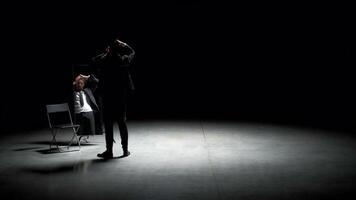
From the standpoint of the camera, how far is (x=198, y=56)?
12969mm

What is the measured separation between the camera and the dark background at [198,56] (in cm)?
1076

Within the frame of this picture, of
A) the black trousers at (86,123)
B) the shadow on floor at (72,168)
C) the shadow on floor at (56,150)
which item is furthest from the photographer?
the black trousers at (86,123)

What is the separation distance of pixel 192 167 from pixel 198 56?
26.8 ft

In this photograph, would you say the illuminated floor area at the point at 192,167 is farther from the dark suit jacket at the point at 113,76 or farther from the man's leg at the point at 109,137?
the dark suit jacket at the point at 113,76

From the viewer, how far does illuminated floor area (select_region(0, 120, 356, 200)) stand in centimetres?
409

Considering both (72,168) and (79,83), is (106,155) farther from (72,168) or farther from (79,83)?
(79,83)

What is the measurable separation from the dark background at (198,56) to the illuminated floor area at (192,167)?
9.61ft

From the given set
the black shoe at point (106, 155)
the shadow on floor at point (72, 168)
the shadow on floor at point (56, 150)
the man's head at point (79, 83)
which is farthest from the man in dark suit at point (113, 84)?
the man's head at point (79, 83)

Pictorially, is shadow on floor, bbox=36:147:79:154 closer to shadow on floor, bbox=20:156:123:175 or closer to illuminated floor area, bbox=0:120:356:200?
illuminated floor area, bbox=0:120:356:200

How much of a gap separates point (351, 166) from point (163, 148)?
2.85 m

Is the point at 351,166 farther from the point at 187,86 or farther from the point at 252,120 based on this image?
the point at 187,86

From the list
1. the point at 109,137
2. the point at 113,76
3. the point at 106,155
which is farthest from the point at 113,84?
the point at 106,155

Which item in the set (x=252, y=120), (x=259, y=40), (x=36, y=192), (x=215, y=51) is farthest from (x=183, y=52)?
(x=36, y=192)

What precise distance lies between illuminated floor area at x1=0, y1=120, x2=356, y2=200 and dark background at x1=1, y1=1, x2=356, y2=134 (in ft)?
9.61
